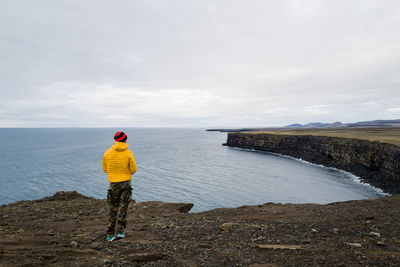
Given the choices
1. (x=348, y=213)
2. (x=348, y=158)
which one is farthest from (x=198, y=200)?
(x=348, y=158)

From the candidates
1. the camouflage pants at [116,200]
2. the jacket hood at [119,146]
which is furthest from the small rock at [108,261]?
the jacket hood at [119,146]

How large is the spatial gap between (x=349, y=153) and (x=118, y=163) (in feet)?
225

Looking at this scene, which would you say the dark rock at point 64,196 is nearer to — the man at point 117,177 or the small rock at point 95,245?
the man at point 117,177

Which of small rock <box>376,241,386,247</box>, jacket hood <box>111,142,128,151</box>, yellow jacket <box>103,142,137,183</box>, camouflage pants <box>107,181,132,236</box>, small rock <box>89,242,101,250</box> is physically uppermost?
jacket hood <box>111,142,128,151</box>

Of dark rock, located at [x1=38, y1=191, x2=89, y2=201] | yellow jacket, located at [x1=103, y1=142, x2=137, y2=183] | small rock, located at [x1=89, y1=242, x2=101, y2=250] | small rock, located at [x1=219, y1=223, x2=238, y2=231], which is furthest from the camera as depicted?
dark rock, located at [x1=38, y1=191, x2=89, y2=201]

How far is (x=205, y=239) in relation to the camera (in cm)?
769

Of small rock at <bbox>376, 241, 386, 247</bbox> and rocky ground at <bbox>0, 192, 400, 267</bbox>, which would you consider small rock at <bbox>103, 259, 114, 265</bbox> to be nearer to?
rocky ground at <bbox>0, 192, 400, 267</bbox>

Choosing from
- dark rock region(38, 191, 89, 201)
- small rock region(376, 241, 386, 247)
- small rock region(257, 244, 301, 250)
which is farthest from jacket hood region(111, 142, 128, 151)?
dark rock region(38, 191, 89, 201)

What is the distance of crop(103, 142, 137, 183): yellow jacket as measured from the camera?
7.10 metres

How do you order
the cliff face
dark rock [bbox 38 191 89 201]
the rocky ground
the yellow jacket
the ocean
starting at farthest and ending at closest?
the cliff face
the ocean
dark rock [bbox 38 191 89 201]
the yellow jacket
the rocky ground

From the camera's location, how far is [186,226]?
9.26 metres

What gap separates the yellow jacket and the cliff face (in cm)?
4634

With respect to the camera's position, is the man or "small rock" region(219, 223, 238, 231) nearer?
the man

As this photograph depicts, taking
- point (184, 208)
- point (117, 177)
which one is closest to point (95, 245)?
point (117, 177)
